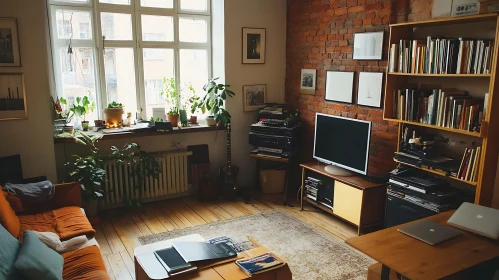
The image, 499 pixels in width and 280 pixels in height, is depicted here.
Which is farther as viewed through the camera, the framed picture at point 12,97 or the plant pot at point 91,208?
the plant pot at point 91,208

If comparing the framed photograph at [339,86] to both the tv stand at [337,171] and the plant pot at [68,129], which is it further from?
the plant pot at [68,129]

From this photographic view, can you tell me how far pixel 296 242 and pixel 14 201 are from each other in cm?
239

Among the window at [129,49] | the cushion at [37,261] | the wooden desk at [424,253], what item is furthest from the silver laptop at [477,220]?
the window at [129,49]

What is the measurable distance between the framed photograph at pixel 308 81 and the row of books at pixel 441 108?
1.34 meters

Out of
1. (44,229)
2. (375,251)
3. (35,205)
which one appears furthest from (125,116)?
(375,251)

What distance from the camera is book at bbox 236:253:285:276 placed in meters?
2.36

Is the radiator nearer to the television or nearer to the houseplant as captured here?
the houseplant

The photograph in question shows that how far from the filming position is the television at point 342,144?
3811 mm

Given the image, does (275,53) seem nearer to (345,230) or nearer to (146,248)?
(345,230)

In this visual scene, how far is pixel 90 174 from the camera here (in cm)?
381

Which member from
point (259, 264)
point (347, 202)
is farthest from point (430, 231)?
point (347, 202)

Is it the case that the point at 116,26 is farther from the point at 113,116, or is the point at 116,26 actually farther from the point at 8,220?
the point at 8,220

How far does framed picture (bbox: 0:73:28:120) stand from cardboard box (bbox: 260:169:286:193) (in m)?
2.69

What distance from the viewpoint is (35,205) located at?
3.27m
